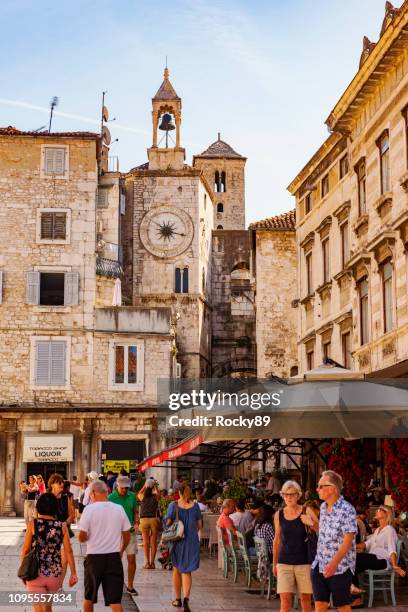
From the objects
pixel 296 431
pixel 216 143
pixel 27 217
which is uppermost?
pixel 216 143

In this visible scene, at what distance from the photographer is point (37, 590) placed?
9.01 metres

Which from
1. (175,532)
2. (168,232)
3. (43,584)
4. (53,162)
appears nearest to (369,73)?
(175,532)

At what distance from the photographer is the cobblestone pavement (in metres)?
12.0

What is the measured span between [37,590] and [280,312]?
34923 millimetres

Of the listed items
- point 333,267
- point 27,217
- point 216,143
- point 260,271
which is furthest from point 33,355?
point 216,143

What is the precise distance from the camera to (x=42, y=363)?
3831cm

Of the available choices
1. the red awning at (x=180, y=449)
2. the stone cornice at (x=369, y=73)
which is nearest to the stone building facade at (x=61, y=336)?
the stone cornice at (x=369, y=73)

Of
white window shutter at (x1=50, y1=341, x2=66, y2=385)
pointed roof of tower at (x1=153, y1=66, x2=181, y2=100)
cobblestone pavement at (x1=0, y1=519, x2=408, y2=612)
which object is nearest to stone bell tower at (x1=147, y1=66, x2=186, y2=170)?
pointed roof of tower at (x1=153, y1=66, x2=181, y2=100)

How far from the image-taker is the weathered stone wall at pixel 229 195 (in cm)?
7606

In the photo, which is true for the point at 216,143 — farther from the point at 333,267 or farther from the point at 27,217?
the point at 333,267

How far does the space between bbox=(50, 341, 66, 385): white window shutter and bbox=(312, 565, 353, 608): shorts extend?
30.4 m

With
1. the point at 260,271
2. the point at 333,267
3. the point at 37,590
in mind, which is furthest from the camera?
the point at 260,271

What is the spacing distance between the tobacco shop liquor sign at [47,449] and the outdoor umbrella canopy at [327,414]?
24189 millimetres

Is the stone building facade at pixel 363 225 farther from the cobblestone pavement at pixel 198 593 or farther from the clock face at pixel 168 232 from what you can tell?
the clock face at pixel 168 232
